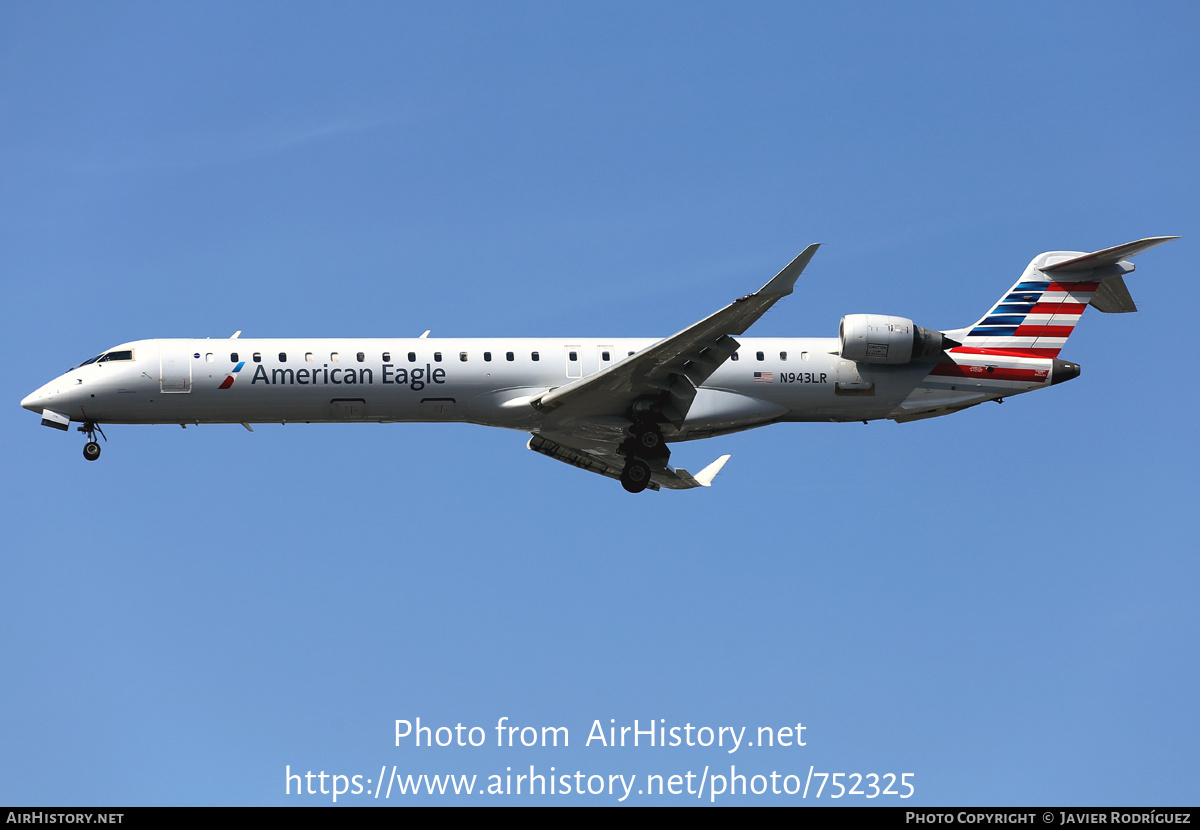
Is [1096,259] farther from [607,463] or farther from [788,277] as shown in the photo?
[607,463]

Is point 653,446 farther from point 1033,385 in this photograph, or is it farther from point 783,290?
point 1033,385

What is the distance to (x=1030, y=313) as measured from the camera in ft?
98.1

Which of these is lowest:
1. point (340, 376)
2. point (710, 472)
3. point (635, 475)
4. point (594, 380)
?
point (635, 475)

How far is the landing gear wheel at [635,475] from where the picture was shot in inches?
1133

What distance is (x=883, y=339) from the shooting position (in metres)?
28.2

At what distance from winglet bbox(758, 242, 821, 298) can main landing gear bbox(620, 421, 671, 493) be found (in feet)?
16.9

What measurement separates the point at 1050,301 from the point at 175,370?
19.7 m

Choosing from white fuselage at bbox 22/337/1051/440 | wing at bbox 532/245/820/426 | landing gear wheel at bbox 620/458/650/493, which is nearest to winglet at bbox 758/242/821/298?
wing at bbox 532/245/820/426

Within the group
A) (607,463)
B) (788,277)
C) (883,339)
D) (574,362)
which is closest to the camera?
(788,277)

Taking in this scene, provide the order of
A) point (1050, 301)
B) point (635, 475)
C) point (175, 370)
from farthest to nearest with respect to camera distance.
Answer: point (1050, 301), point (635, 475), point (175, 370)

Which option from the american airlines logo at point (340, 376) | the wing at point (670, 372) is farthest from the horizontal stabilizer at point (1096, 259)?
the american airlines logo at point (340, 376)

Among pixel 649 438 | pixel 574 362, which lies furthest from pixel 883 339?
pixel 574 362

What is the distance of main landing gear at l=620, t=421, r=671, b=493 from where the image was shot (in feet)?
92.7
